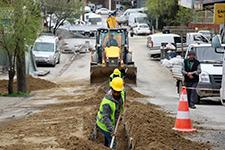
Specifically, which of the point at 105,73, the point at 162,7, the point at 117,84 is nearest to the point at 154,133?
the point at 117,84

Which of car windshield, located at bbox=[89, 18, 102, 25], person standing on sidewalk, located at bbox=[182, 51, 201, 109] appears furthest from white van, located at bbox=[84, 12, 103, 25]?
person standing on sidewalk, located at bbox=[182, 51, 201, 109]

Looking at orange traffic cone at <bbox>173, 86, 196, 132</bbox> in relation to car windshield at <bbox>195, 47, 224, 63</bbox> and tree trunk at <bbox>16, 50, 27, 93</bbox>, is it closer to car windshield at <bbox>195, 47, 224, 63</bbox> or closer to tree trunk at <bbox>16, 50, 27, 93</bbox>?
car windshield at <bbox>195, 47, 224, 63</bbox>

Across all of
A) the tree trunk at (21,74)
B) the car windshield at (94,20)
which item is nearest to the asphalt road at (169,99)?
the tree trunk at (21,74)

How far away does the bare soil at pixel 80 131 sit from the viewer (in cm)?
1112

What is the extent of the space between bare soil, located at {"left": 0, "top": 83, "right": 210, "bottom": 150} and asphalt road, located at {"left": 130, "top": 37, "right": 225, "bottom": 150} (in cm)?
74

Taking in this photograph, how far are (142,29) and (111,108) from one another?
218ft

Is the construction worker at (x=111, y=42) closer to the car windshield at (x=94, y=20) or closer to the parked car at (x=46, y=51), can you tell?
the parked car at (x=46, y=51)

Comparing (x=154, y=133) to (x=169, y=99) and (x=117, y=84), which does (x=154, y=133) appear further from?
(x=169, y=99)

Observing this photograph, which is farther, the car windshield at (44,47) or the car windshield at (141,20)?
the car windshield at (141,20)

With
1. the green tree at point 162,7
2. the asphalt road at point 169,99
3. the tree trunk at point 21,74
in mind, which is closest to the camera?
the asphalt road at point 169,99

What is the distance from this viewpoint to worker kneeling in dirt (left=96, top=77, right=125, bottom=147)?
407 inches

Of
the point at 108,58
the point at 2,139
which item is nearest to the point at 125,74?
the point at 108,58

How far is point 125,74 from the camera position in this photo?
27359 mm

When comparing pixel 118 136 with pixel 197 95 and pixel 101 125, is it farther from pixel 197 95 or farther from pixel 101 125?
pixel 197 95
